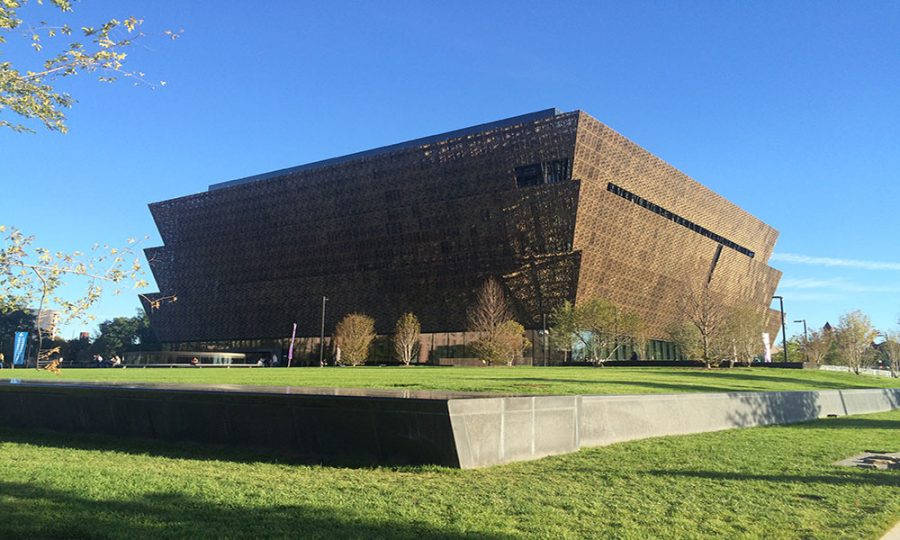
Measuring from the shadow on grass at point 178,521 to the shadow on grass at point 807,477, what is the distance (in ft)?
14.7

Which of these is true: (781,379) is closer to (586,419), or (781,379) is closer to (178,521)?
(586,419)

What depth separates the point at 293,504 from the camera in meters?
6.62

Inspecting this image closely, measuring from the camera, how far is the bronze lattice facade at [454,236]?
64562 mm

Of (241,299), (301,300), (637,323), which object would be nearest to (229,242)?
(241,299)

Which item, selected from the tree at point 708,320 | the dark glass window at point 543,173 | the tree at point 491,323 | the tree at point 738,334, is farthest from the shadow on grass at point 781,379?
the dark glass window at point 543,173

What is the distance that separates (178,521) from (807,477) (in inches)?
335

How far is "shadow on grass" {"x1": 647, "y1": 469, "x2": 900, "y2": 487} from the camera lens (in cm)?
845

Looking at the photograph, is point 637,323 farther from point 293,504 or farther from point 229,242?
point 229,242

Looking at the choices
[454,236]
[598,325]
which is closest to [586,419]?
[598,325]

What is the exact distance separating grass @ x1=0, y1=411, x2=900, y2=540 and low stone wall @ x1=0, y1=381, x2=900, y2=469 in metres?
0.39

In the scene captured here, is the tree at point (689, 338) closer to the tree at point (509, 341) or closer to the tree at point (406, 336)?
the tree at point (509, 341)

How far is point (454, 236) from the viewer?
7131cm

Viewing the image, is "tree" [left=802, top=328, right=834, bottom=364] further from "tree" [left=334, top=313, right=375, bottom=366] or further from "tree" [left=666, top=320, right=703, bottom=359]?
"tree" [left=334, top=313, right=375, bottom=366]

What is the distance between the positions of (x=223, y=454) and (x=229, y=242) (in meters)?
88.2
